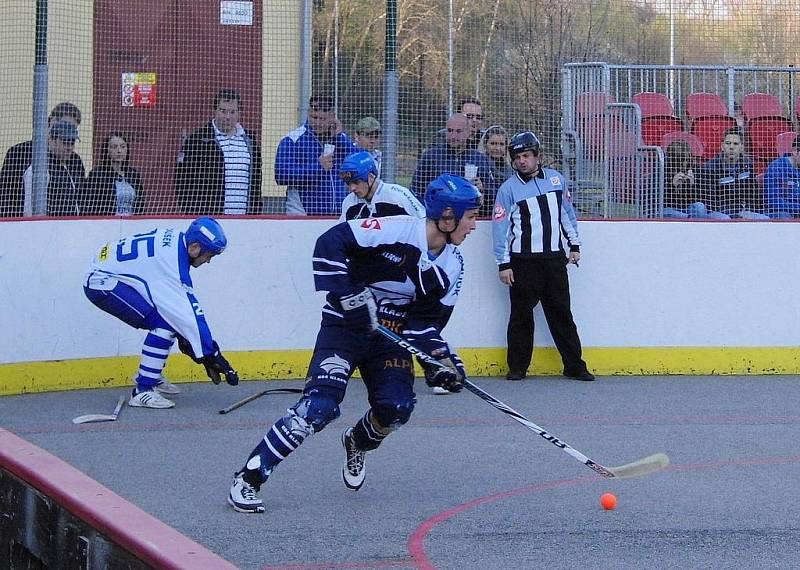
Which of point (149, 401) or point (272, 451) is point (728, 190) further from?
point (272, 451)

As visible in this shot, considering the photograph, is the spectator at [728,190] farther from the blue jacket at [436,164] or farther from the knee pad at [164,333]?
the knee pad at [164,333]

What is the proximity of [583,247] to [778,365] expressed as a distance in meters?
1.77

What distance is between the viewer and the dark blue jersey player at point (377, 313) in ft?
18.4

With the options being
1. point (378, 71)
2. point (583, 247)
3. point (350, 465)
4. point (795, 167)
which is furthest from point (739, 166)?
point (350, 465)

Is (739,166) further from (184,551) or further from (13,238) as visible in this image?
(184,551)

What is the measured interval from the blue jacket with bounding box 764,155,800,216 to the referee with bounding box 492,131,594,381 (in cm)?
167

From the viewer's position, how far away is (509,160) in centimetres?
1016

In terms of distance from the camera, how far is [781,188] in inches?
405

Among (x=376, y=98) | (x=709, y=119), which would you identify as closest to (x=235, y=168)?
(x=376, y=98)

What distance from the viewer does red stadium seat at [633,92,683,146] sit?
1034 centimetres

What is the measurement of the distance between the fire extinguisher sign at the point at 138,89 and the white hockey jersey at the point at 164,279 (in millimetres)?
1322

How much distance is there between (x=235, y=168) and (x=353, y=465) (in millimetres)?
3995

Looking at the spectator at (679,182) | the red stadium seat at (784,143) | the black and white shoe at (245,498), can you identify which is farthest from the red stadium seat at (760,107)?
the black and white shoe at (245,498)

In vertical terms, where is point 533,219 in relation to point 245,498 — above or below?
above
